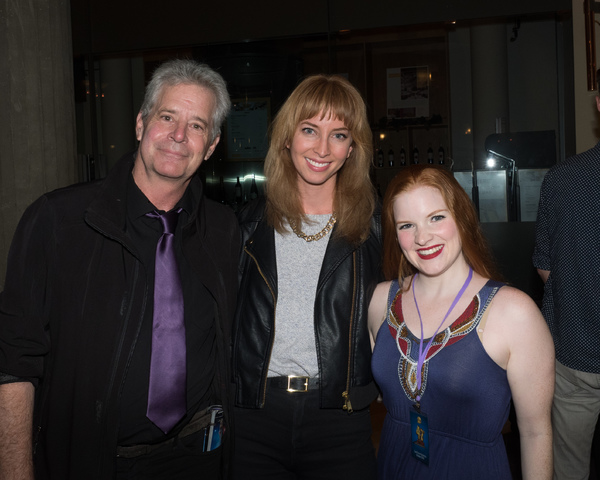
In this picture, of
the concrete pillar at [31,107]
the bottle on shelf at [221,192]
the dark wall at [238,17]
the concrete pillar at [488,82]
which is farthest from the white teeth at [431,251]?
the bottle on shelf at [221,192]

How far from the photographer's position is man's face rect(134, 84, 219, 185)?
1882mm

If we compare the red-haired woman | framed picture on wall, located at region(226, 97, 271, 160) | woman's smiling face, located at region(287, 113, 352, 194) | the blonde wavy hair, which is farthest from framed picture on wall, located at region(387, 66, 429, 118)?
the red-haired woman

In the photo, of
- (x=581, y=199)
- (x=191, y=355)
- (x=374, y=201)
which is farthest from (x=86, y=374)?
(x=581, y=199)

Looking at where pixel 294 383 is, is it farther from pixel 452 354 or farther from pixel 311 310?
pixel 452 354

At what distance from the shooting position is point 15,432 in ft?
5.38

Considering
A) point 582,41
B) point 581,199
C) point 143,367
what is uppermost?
point 582,41

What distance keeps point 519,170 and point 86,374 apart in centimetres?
429

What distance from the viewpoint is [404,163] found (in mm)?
5484

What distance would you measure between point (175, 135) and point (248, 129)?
3688 mm

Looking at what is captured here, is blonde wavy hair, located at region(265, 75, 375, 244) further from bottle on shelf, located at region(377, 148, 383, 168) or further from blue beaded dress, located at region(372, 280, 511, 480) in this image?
bottle on shelf, located at region(377, 148, 383, 168)

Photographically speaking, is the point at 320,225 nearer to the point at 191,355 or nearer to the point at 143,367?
the point at 191,355

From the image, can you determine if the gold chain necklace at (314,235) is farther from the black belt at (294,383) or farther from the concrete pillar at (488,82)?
the concrete pillar at (488,82)

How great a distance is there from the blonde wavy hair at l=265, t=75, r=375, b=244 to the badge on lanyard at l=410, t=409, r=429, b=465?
0.63m

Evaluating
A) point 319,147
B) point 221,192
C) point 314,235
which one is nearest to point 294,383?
point 314,235
